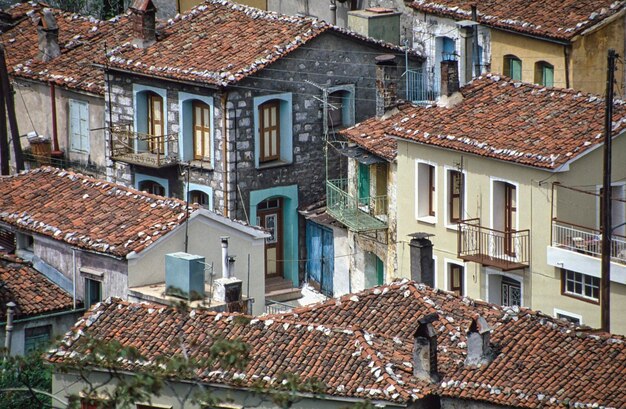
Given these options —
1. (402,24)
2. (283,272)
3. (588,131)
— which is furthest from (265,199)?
(588,131)

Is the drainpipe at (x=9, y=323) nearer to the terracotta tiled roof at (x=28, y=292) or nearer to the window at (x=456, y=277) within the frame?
the terracotta tiled roof at (x=28, y=292)

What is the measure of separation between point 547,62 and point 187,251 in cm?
1307

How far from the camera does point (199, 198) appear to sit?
193 ft

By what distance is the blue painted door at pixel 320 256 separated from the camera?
189ft

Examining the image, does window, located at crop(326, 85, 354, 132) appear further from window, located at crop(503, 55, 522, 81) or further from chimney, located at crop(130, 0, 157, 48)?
chimney, located at crop(130, 0, 157, 48)

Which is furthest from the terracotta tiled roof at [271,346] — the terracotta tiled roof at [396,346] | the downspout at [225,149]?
the downspout at [225,149]

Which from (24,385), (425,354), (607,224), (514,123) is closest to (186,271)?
(24,385)

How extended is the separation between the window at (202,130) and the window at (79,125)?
503 centimetres

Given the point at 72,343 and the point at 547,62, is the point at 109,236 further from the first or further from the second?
the point at 547,62

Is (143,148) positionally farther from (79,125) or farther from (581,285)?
(581,285)

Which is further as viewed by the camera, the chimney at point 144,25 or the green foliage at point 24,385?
the chimney at point 144,25

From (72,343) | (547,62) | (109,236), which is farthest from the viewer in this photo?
(547,62)

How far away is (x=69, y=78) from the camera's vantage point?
2459 inches

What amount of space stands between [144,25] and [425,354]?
75.2 ft
